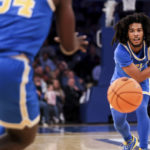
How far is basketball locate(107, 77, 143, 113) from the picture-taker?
12.4 ft

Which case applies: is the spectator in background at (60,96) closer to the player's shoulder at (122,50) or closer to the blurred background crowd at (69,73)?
the blurred background crowd at (69,73)

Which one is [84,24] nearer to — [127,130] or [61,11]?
[127,130]

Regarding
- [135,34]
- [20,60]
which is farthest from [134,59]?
[20,60]

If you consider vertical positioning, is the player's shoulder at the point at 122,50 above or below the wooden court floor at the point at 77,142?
above

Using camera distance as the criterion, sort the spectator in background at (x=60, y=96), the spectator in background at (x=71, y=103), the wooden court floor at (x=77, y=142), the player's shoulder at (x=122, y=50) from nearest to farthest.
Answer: the player's shoulder at (x=122, y=50) → the wooden court floor at (x=77, y=142) → the spectator in background at (x=60, y=96) → the spectator in background at (x=71, y=103)

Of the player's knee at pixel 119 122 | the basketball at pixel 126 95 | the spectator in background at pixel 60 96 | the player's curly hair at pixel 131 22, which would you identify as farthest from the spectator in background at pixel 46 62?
the basketball at pixel 126 95

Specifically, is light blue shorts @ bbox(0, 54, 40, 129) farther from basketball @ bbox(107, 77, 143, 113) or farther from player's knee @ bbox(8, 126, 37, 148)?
basketball @ bbox(107, 77, 143, 113)

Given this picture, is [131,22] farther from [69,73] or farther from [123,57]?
[69,73]

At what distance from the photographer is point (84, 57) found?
13703 millimetres

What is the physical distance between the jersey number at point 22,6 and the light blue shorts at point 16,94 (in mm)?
263

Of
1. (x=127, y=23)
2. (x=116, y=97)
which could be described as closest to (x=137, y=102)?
(x=116, y=97)

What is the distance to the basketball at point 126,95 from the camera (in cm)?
377

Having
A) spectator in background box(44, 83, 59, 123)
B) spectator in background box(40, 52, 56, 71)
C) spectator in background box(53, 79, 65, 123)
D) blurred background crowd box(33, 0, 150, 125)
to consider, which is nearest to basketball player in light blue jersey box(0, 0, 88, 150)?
blurred background crowd box(33, 0, 150, 125)

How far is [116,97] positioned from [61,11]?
1.82 metres
